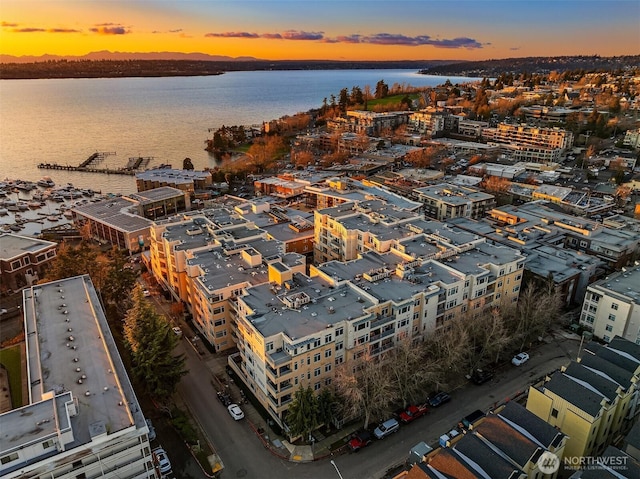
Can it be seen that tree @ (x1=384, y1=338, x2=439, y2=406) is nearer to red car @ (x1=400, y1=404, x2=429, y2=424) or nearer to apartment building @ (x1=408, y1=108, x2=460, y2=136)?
red car @ (x1=400, y1=404, x2=429, y2=424)

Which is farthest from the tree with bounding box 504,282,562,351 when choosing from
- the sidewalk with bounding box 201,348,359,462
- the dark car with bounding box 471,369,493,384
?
the sidewalk with bounding box 201,348,359,462

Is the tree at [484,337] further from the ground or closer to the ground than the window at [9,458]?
closer to the ground

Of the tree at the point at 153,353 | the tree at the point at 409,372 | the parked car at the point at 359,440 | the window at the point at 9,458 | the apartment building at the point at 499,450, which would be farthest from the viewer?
the tree at the point at 153,353

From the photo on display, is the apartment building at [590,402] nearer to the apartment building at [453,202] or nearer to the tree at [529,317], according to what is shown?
the tree at [529,317]

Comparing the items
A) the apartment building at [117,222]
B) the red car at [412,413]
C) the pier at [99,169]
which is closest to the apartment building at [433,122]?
the pier at [99,169]

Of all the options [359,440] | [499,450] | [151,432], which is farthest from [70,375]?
[499,450]

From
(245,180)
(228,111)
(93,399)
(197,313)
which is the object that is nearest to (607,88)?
(245,180)

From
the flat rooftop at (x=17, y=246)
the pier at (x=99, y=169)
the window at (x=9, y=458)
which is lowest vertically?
the pier at (x=99, y=169)
